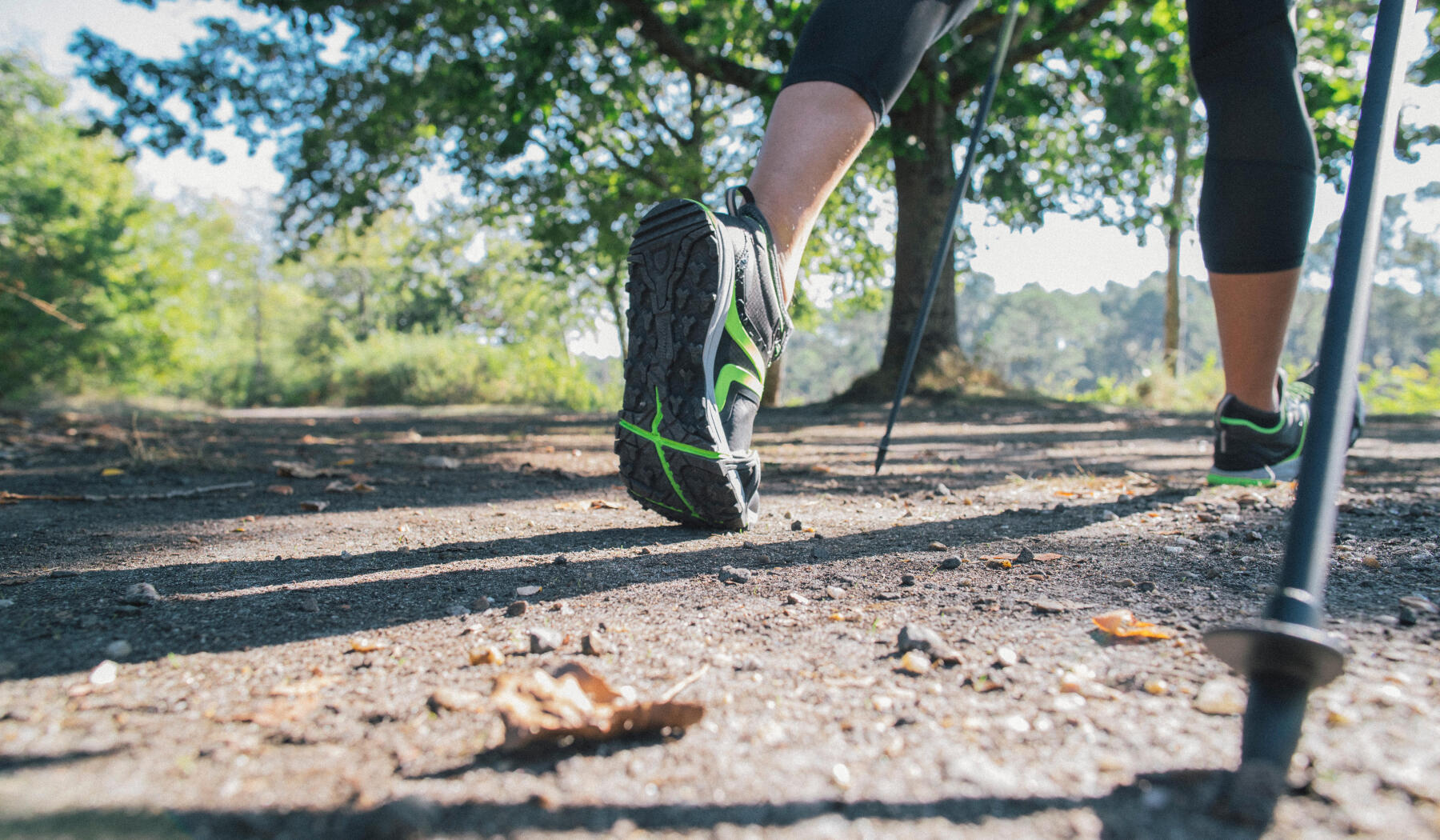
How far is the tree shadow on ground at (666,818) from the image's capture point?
1.65 feet

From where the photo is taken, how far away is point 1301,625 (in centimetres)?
56

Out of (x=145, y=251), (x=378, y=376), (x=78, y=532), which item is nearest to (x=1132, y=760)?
(x=78, y=532)

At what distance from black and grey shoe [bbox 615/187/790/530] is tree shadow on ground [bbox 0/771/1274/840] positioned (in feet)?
2.66

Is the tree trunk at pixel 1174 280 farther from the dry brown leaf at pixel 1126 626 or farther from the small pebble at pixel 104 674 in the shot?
the small pebble at pixel 104 674

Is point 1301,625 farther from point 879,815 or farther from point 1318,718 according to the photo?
point 879,815

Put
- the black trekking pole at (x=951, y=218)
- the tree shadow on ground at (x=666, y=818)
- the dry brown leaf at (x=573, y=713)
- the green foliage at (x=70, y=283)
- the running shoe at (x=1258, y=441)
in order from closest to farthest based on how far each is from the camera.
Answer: the tree shadow on ground at (x=666, y=818) → the dry brown leaf at (x=573, y=713) → the running shoe at (x=1258, y=441) → the black trekking pole at (x=951, y=218) → the green foliage at (x=70, y=283)

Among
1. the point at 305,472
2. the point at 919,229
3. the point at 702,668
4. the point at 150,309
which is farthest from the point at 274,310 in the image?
the point at 702,668

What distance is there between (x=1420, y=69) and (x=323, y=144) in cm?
954

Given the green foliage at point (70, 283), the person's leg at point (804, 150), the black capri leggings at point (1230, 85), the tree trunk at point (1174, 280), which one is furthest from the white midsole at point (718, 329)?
the green foliage at point (70, 283)

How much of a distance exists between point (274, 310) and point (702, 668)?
33.8 m

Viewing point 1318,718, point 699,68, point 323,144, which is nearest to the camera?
point 1318,718

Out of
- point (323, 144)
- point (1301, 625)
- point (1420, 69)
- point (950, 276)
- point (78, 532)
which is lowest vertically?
point (78, 532)

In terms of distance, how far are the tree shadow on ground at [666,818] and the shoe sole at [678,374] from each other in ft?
2.66

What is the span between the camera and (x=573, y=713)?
653 millimetres
